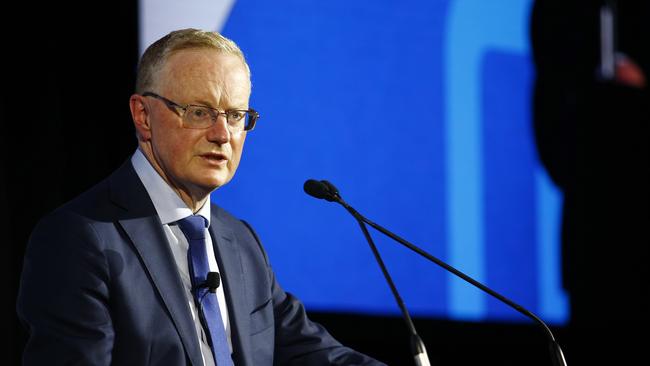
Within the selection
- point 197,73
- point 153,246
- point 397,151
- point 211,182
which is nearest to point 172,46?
point 197,73

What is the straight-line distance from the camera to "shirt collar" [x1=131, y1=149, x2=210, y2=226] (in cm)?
Answer: 181

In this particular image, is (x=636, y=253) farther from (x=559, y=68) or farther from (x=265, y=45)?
(x=265, y=45)

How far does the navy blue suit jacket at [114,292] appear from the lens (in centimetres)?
156

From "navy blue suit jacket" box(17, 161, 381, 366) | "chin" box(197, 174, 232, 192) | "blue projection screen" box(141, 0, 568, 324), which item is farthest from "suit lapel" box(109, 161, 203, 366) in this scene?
"blue projection screen" box(141, 0, 568, 324)

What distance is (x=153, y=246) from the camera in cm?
173

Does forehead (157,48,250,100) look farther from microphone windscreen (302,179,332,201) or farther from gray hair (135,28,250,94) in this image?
microphone windscreen (302,179,332,201)

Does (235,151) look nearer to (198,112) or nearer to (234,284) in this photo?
(198,112)

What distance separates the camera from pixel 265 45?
9.96 feet

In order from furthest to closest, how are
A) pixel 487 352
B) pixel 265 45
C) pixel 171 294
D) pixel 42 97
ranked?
pixel 487 352
pixel 265 45
pixel 42 97
pixel 171 294

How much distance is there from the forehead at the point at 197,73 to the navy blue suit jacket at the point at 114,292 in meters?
0.21

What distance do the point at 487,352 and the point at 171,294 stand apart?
2.15 m

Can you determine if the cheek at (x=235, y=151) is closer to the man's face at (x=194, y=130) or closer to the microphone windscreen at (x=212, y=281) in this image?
the man's face at (x=194, y=130)

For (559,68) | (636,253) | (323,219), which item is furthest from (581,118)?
(323,219)

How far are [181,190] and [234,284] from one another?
241mm
